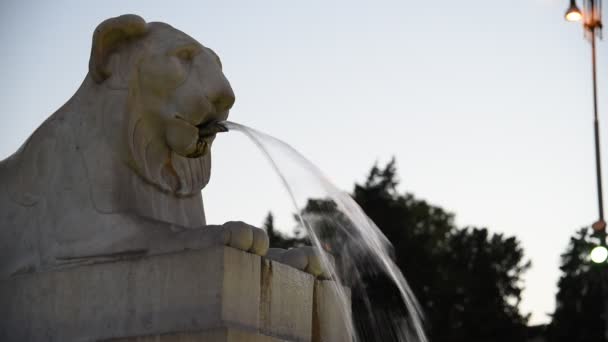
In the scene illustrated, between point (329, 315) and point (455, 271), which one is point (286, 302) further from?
point (455, 271)

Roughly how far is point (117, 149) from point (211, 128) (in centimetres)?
74

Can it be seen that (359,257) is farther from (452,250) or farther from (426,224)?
(426,224)

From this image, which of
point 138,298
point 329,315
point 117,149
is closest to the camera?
point 138,298

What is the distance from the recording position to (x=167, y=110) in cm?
983

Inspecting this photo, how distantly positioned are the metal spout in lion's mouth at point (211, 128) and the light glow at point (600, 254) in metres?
10.1

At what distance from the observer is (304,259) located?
32.6 feet

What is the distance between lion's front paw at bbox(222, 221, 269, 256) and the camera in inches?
348

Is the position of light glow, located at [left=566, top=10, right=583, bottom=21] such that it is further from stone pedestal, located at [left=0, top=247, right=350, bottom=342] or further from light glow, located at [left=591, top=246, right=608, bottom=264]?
stone pedestal, located at [left=0, top=247, right=350, bottom=342]

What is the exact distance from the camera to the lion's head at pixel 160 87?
9.79 m

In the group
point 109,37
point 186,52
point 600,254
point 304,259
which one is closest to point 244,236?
point 304,259

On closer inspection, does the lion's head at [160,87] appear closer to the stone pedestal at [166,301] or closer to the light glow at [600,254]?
the stone pedestal at [166,301]

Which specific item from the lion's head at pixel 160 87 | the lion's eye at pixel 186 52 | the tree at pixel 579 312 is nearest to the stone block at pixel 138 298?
the lion's head at pixel 160 87

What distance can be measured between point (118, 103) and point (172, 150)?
1.74 ft

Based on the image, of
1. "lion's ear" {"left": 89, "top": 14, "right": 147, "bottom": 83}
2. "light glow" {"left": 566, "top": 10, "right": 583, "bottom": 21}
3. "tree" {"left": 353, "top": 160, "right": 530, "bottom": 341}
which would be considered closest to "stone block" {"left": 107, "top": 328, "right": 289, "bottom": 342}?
"lion's ear" {"left": 89, "top": 14, "right": 147, "bottom": 83}
